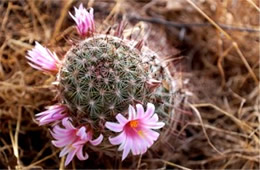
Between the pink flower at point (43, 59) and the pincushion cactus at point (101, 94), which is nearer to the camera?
the pincushion cactus at point (101, 94)

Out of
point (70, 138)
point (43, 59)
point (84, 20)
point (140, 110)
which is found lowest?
point (70, 138)

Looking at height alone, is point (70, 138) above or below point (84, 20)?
below

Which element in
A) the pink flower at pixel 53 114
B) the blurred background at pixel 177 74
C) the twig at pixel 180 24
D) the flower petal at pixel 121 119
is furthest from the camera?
the twig at pixel 180 24

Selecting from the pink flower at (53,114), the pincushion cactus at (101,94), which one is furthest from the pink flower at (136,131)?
the pink flower at (53,114)

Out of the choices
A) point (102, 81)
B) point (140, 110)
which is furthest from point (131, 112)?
point (102, 81)

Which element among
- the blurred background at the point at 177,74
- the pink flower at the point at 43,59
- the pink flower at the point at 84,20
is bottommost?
the blurred background at the point at 177,74

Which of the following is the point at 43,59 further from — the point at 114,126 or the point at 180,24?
the point at 180,24

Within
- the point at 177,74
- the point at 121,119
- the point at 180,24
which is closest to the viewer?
the point at 121,119

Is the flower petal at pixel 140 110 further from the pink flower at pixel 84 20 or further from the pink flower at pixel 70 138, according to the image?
the pink flower at pixel 84 20

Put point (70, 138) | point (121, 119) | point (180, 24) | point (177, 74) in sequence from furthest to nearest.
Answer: point (180, 24)
point (177, 74)
point (70, 138)
point (121, 119)
